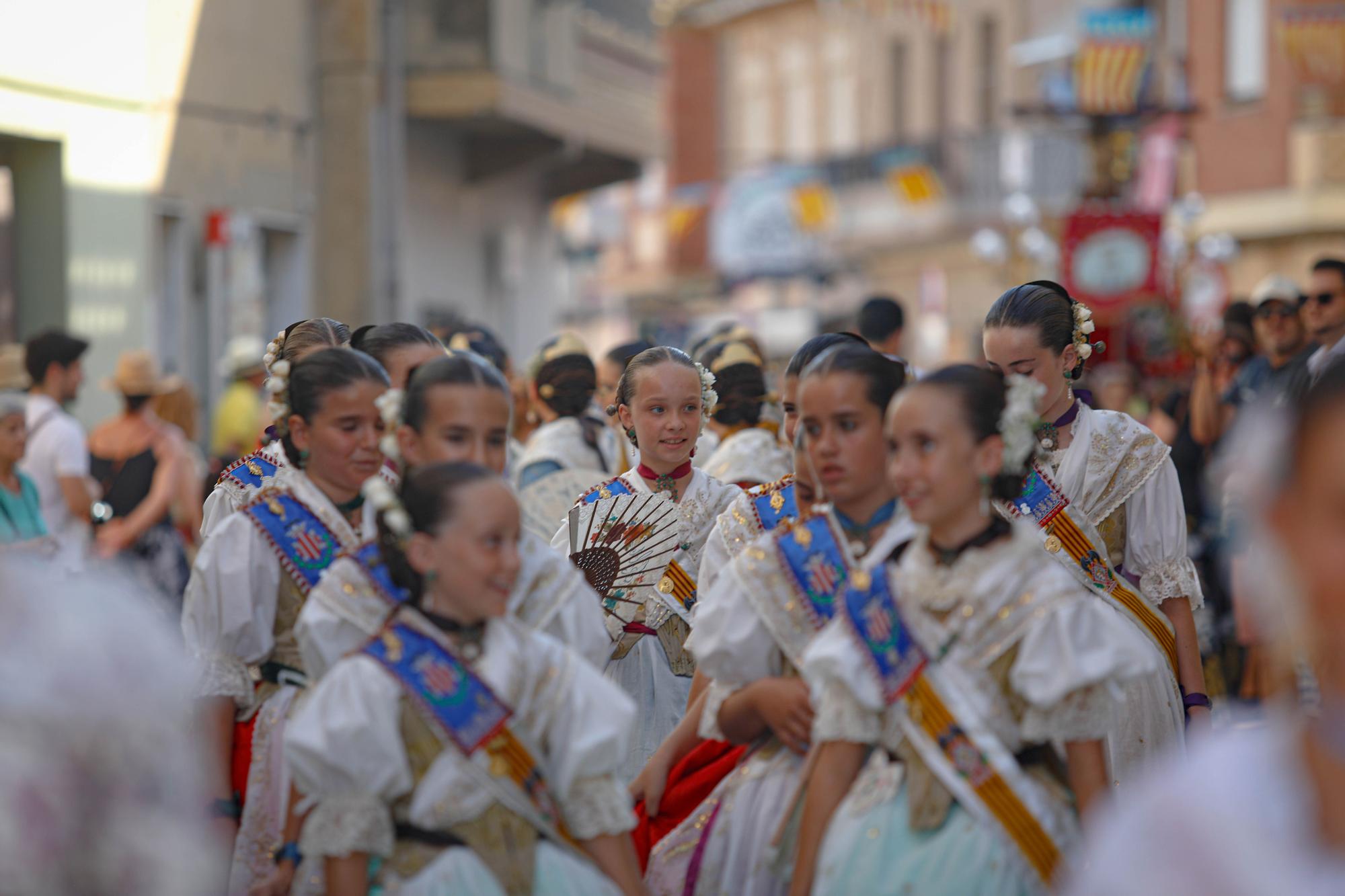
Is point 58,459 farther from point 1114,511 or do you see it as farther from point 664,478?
point 1114,511

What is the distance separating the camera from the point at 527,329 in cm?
2155

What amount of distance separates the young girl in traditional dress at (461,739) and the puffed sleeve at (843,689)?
38 centimetres

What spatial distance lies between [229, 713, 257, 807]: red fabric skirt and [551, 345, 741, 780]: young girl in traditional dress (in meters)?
1.21

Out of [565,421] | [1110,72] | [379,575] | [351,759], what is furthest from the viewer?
[1110,72]

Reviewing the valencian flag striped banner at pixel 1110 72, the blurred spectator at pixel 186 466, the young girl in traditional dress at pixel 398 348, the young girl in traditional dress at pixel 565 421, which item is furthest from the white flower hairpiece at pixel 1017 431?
the valencian flag striped banner at pixel 1110 72

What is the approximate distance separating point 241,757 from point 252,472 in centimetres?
91

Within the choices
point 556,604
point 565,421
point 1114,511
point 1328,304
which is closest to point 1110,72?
point 1328,304

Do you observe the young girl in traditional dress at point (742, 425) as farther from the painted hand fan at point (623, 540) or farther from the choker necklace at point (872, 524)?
the choker necklace at point (872, 524)

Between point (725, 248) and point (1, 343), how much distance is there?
1062 inches

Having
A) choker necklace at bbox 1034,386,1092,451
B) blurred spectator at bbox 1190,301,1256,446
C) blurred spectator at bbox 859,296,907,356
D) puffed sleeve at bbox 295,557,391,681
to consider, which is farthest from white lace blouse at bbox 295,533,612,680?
blurred spectator at bbox 1190,301,1256,446

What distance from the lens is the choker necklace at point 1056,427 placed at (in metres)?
5.35

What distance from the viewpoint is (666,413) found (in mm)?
5680

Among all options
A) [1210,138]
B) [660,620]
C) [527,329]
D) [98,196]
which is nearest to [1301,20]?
[1210,138]

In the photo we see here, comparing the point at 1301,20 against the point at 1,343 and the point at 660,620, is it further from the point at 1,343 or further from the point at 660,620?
the point at 660,620
